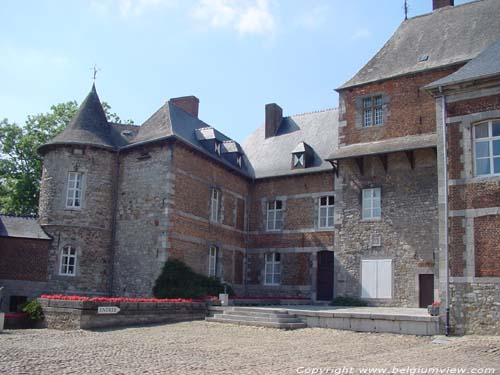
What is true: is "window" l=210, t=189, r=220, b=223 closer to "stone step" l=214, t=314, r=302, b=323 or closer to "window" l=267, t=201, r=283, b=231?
"window" l=267, t=201, r=283, b=231

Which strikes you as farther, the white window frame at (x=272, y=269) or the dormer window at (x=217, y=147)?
the white window frame at (x=272, y=269)

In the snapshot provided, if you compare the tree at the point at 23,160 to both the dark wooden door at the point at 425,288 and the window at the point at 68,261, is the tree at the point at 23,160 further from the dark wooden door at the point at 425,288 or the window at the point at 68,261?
the dark wooden door at the point at 425,288

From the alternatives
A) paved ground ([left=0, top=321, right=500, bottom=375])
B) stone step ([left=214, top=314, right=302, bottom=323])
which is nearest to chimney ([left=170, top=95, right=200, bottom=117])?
stone step ([left=214, top=314, right=302, bottom=323])

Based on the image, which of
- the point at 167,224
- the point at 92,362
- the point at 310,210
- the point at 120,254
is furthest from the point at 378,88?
the point at 92,362

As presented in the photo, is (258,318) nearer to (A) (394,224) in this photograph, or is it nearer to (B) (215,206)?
(A) (394,224)

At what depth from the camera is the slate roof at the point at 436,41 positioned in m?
18.4

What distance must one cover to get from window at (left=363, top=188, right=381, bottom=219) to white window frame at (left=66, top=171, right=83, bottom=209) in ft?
32.7

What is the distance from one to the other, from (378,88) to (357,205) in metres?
4.22

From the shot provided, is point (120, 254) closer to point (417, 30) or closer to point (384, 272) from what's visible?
point (384, 272)

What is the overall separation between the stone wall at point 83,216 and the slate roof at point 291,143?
688 centimetres

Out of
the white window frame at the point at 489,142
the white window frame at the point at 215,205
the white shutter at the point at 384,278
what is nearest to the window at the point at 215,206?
the white window frame at the point at 215,205

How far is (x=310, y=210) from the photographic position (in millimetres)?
21953

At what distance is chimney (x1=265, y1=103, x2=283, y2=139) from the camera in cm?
2552

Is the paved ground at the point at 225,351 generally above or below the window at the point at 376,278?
below
